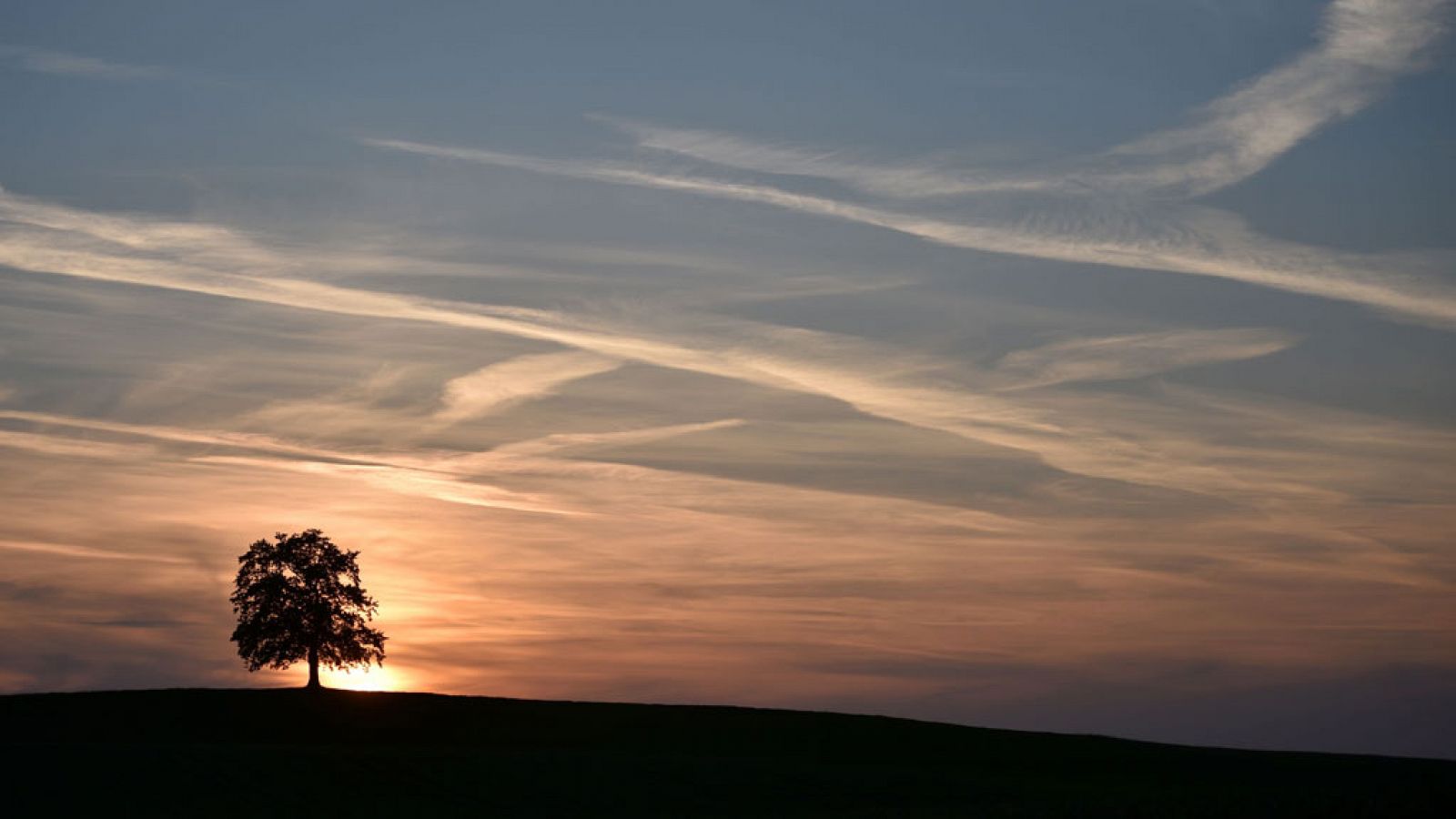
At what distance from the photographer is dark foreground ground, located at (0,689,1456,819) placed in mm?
38938

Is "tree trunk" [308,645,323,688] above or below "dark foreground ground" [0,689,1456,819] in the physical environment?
above

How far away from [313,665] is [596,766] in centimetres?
2872

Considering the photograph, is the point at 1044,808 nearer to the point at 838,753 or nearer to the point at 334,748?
the point at 838,753

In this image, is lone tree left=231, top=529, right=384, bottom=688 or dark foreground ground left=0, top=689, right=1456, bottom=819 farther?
lone tree left=231, top=529, right=384, bottom=688

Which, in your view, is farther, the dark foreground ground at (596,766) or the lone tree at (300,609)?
the lone tree at (300,609)

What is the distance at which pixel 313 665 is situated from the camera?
7019cm

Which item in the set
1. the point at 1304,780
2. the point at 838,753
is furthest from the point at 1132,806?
the point at 838,753

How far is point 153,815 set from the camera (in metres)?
36.9

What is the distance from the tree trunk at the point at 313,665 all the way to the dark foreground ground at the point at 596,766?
5.99 meters

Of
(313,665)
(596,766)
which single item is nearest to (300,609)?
(313,665)

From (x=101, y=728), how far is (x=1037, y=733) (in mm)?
34168

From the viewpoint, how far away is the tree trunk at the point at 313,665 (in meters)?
69.9

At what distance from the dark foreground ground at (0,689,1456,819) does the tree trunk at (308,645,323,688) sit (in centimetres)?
599

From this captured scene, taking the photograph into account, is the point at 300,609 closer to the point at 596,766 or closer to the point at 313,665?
the point at 313,665
